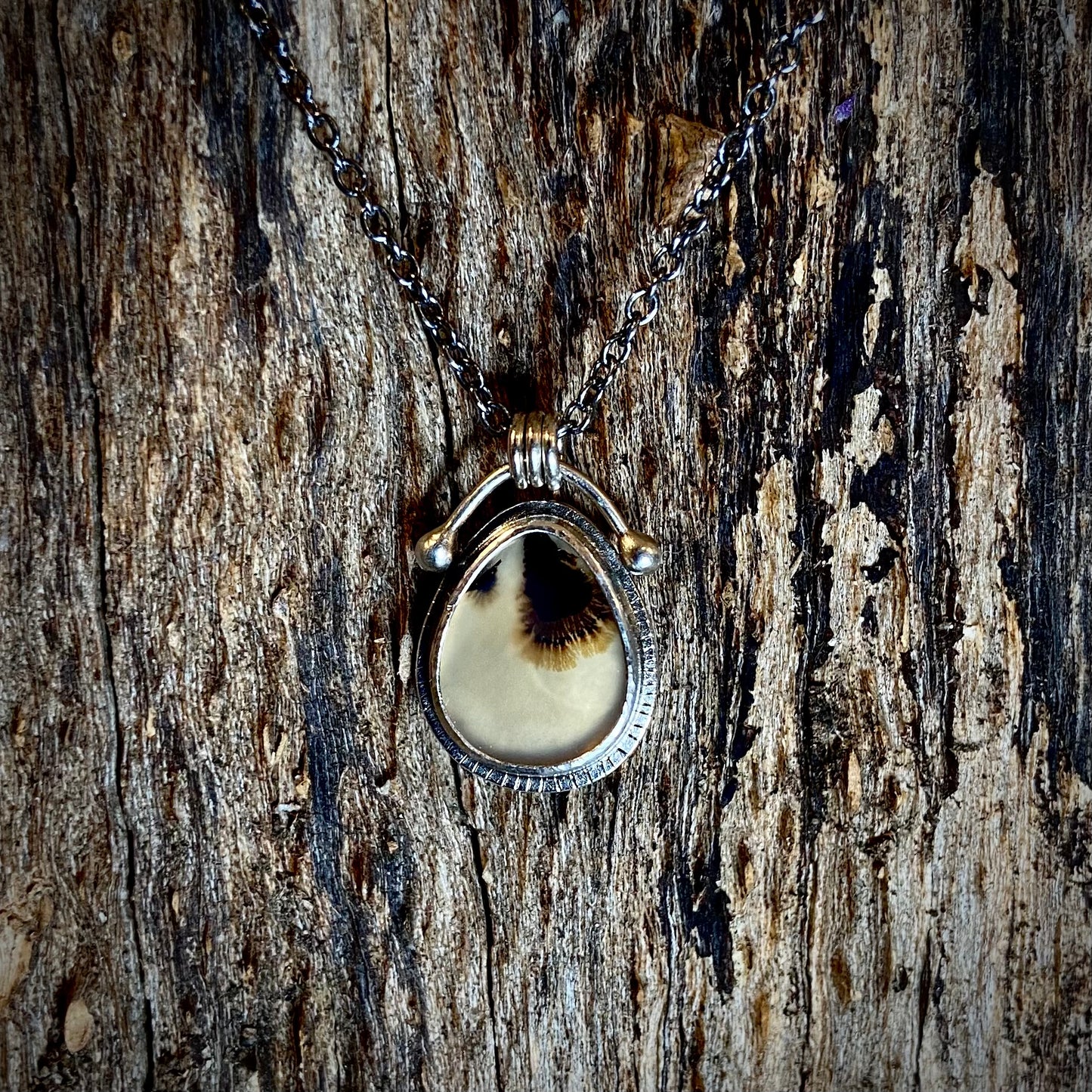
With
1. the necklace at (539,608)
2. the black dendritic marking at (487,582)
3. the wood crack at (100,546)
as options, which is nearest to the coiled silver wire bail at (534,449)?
the necklace at (539,608)

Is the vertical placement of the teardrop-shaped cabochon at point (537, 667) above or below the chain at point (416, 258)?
below

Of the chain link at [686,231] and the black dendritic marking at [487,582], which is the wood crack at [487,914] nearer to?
the black dendritic marking at [487,582]

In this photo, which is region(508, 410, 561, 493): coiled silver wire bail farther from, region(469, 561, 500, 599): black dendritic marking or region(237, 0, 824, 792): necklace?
region(469, 561, 500, 599): black dendritic marking

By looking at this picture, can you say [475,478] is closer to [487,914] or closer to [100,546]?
[100,546]

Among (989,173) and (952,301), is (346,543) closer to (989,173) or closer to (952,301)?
(952,301)

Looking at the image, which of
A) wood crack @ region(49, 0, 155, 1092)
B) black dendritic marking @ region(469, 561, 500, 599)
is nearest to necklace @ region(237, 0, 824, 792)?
black dendritic marking @ region(469, 561, 500, 599)

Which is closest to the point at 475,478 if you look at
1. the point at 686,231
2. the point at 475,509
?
the point at 475,509

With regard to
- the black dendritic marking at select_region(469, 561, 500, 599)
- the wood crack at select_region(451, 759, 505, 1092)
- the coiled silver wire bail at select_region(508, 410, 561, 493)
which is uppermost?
the coiled silver wire bail at select_region(508, 410, 561, 493)
